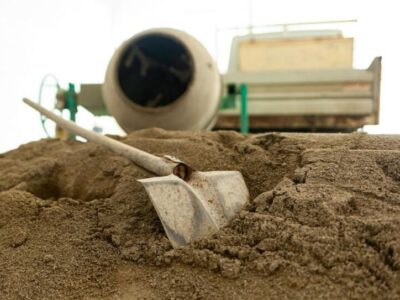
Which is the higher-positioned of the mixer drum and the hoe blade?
the mixer drum

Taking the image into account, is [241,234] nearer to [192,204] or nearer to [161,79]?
[192,204]

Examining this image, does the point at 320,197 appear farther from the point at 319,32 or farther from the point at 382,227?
the point at 319,32

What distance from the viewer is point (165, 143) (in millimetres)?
1104

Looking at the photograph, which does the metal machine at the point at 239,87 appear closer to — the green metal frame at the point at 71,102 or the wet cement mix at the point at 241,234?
the green metal frame at the point at 71,102

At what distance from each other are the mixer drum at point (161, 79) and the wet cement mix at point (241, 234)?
42cm

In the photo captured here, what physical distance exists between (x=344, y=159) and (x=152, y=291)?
0.51 metres

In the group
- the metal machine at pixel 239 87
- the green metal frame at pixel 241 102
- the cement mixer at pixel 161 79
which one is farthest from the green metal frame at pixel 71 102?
the green metal frame at pixel 241 102

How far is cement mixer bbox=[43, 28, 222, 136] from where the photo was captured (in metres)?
1.44

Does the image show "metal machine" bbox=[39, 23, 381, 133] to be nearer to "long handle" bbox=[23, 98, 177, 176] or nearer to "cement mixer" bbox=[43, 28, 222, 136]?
"cement mixer" bbox=[43, 28, 222, 136]

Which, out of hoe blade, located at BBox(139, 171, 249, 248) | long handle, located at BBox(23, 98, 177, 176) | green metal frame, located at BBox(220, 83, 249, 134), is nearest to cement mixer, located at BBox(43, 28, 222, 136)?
long handle, located at BBox(23, 98, 177, 176)

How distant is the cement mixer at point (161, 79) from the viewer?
4.73 feet

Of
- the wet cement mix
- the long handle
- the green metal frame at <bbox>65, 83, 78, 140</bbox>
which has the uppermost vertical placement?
the green metal frame at <bbox>65, 83, 78, 140</bbox>

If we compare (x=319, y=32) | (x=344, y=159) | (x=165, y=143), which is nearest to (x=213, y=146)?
(x=165, y=143)

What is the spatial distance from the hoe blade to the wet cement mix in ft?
0.10
